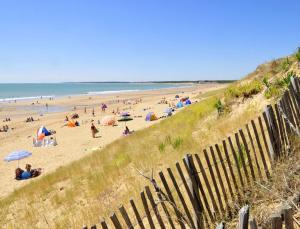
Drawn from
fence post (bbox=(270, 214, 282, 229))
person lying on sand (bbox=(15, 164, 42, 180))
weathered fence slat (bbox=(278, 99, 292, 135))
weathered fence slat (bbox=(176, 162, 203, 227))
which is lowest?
person lying on sand (bbox=(15, 164, 42, 180))

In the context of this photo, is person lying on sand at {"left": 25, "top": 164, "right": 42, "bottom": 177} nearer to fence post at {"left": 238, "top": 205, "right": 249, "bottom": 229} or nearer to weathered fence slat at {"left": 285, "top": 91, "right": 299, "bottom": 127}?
weathered fence slat at {"left": 285, "top": 91, "right": 299, "bottom": 127}

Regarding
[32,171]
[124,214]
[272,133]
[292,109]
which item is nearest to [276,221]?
[124,214]

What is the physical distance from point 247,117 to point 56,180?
7.59 meters

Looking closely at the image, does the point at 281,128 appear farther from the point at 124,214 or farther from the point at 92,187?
the point at 92,187

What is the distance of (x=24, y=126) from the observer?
124ft

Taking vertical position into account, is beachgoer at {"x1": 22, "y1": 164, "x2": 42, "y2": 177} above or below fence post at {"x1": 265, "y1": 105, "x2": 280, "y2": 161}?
below

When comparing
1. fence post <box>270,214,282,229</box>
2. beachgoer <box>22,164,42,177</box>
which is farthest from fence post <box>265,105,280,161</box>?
beachgoer <box>22,164,42,177</box>

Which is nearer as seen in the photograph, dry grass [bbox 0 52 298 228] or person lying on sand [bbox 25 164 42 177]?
dry grass [bbox 0 52 298 228]

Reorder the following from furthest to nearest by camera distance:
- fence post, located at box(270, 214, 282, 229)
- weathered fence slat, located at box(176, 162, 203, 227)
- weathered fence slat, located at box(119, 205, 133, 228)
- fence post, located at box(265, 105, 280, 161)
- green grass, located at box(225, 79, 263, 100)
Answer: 1. green grass, located at box(225, 79, 263, 100)
2. fence post, located at box(265, 105, 280, 161)
3. weathered fence slat, located at box(176, 162, 203, 227)
4. weathered fence slat, located at box(119, 205, 133, 228)
5. fence post, located at box(270, 214, 282, 229)

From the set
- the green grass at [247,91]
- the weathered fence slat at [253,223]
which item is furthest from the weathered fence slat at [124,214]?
the green grass at [247,91]

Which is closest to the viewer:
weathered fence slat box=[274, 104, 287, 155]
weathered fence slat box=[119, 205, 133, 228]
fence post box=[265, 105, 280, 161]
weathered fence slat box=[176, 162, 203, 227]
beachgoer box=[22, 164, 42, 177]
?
weathered fence slat box=[119, 205, 133, 228]

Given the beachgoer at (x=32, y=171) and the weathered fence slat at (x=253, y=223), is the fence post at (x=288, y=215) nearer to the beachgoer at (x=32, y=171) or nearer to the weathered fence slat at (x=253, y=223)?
the weathered fence slat at (x=253, y=223)

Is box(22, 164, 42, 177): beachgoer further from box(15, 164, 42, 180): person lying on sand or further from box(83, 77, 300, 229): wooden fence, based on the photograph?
box(83, 77, 300, 229): wooden fence

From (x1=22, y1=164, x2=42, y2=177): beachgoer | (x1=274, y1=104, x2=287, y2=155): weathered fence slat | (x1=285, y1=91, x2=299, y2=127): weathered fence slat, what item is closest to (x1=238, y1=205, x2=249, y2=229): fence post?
(x1=274, y1=104, x2=287, y2=155): weathered fence slat
